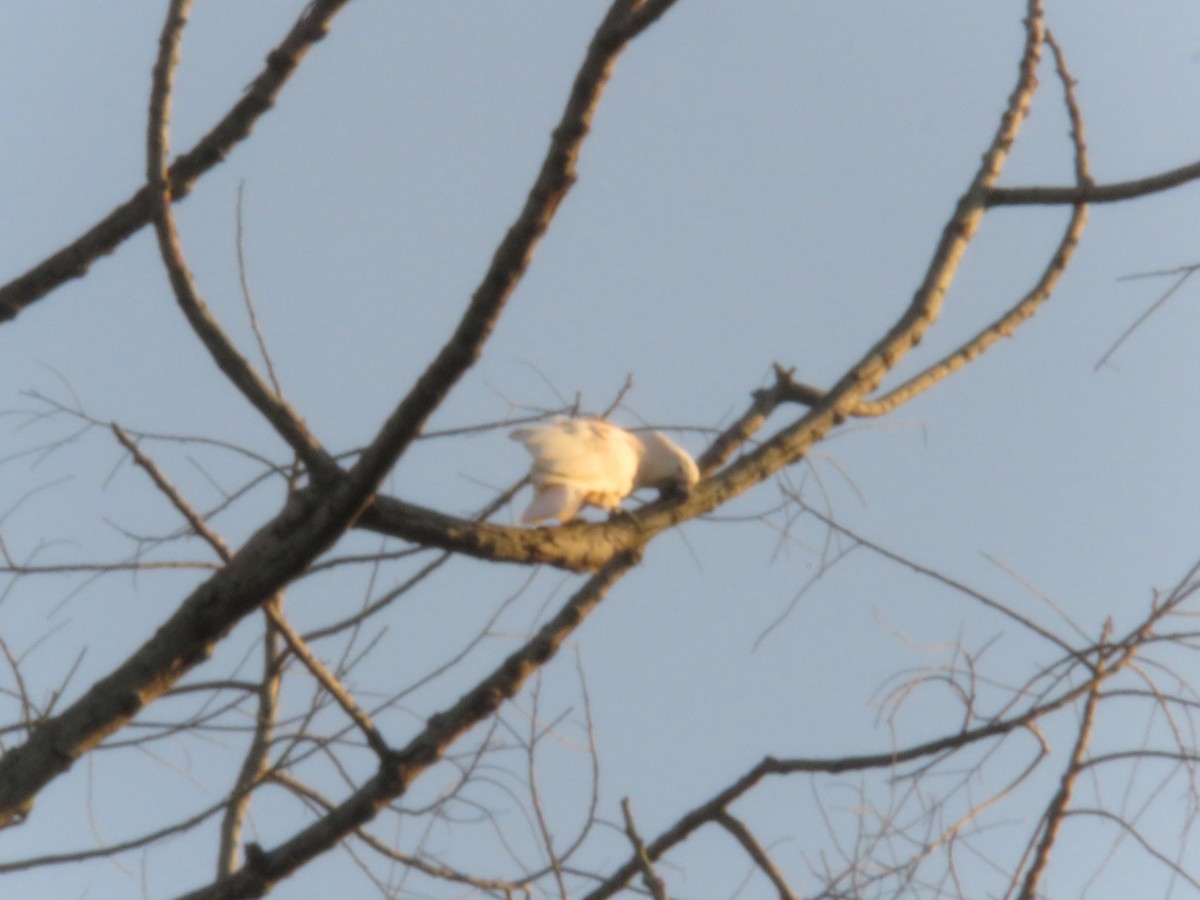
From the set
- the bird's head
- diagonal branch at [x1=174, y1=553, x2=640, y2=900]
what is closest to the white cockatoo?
the bird's head

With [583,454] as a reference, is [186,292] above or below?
below

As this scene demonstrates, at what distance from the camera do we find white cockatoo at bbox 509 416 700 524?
115 inches

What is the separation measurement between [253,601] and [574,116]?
28.7 inches

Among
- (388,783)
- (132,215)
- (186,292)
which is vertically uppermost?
(132,215)

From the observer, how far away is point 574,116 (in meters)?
1.64

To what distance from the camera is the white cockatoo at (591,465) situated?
9.55ft

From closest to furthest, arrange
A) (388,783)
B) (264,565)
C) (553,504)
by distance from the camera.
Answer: (264,565) → (388,783) → (553,504)

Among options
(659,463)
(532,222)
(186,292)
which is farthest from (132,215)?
(659,463)

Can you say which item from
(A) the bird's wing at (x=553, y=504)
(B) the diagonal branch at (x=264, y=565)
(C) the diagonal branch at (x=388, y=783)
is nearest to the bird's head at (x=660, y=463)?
(A) the bird's wing at (x=553, y=504)

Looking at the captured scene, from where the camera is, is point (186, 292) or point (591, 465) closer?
point (186, 292)

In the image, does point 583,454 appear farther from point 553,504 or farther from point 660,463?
point 660,463

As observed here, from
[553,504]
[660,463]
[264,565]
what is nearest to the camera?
[264,565]

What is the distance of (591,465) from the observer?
2.98 m

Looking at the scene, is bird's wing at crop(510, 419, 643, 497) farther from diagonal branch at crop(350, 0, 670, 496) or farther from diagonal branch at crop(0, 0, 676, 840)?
diagonal branch at crop(350, 0, 670, 496)
